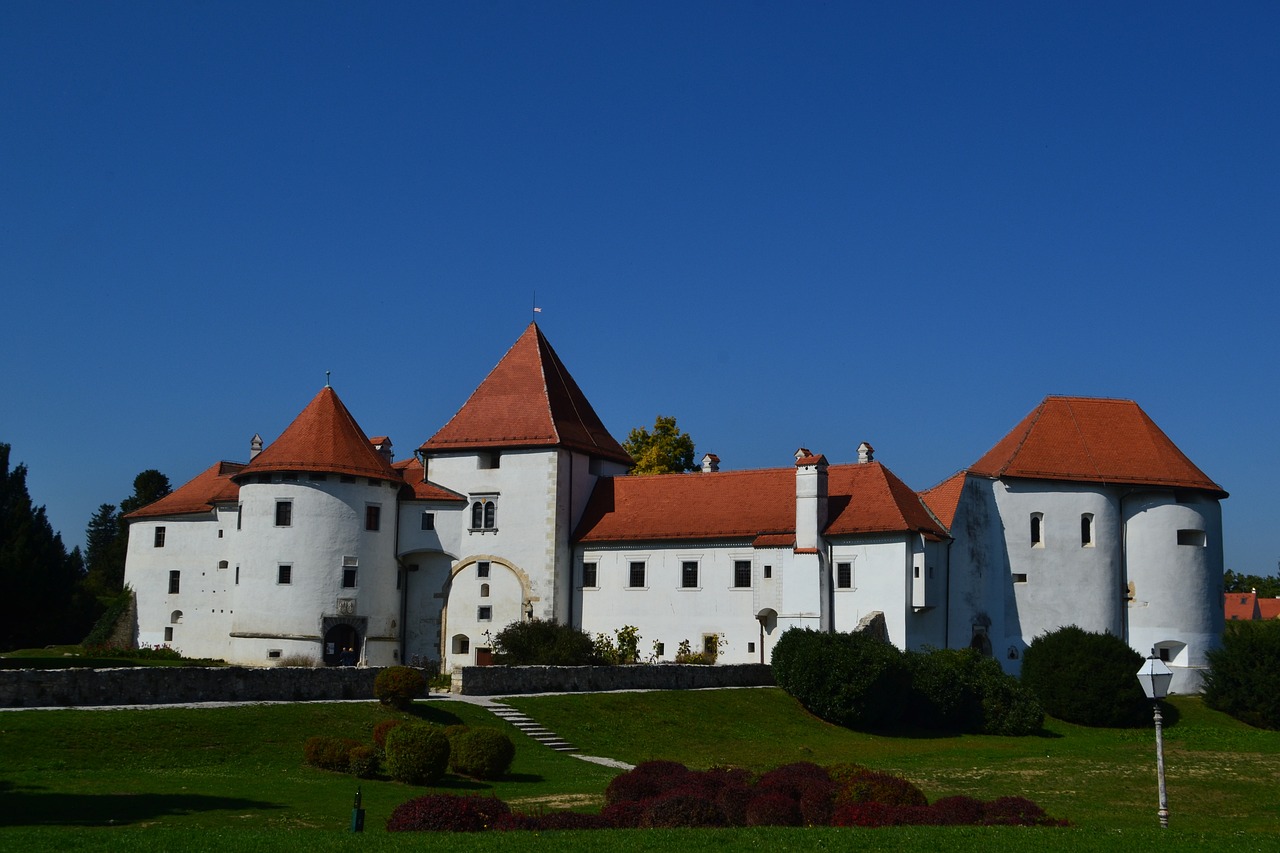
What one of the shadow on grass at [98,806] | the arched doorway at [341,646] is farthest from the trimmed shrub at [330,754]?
the arched doorway at [341,646]

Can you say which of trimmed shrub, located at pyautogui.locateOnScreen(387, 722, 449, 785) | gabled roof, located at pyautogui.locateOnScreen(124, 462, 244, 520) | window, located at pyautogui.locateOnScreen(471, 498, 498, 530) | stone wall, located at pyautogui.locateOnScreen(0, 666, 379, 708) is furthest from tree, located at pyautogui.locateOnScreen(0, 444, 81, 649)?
trimmed shrub, located at pyautogui.locateOnScreen(387, 722, 449, 785)

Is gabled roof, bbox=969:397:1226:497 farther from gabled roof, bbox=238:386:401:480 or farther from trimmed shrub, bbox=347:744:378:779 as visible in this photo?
trimmed shrub, bbox=347:744:378:779

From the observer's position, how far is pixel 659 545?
48.9 m

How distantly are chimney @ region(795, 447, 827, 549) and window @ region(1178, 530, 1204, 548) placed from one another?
47.6ft

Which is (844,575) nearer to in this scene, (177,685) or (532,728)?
(532,728)

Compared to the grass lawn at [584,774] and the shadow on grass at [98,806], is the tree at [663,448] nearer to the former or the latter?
the grass lawn at [584,774]

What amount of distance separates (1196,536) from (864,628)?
15.4 metres

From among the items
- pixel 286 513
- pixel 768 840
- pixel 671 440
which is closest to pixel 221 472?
pixel 286 513

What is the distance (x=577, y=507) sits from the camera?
51500 millimetres

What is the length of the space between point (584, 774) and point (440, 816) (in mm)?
10693

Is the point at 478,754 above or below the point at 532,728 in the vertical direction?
above

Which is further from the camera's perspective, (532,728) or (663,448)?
(663,448)

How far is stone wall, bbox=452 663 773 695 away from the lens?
120ft

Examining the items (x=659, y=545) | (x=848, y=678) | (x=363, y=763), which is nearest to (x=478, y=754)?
(x=363, y=763)
